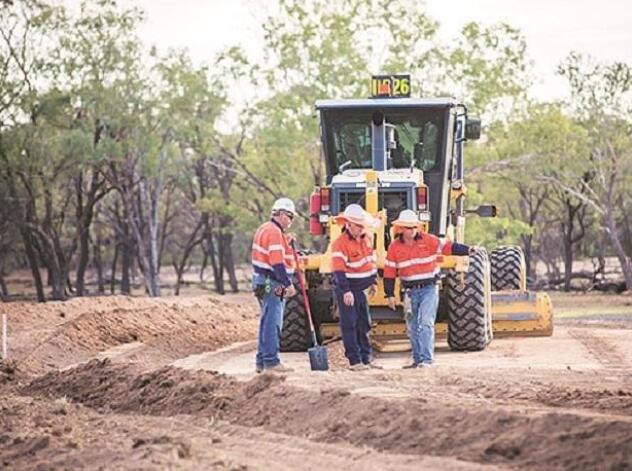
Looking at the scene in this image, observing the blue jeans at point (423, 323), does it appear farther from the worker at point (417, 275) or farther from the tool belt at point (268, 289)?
the tool belt at point (268, 289)

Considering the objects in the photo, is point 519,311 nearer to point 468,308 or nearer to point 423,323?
point 468,308

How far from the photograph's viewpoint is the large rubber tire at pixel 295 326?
74.3 ft

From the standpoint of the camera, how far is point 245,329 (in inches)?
1267

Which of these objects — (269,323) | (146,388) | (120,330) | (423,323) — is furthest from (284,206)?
(120,330)

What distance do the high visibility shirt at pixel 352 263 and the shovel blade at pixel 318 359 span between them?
2.89ft

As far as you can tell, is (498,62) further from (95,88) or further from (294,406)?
(294,406)

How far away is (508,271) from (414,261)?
736 centimetres

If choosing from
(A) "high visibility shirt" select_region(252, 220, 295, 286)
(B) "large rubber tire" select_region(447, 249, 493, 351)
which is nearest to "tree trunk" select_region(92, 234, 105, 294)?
(B) "large rubber tire" select_region(447, 249, 493, 351)

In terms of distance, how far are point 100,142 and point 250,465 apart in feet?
147

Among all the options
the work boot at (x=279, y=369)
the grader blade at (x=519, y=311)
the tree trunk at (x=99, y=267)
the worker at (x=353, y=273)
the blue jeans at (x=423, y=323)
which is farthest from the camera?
the tree trunk at (x=99, y=267)

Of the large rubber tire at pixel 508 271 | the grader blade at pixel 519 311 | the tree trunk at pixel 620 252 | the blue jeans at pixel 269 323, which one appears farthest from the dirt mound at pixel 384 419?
the tree trunk at pixel 620 252

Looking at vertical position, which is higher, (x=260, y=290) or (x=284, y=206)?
(x=284, y=206)

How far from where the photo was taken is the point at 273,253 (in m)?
18.6

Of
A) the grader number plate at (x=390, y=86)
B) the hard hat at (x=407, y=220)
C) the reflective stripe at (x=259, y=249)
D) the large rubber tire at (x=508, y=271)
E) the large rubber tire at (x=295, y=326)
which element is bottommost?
the large rubber tire at (x=295, y=326)
